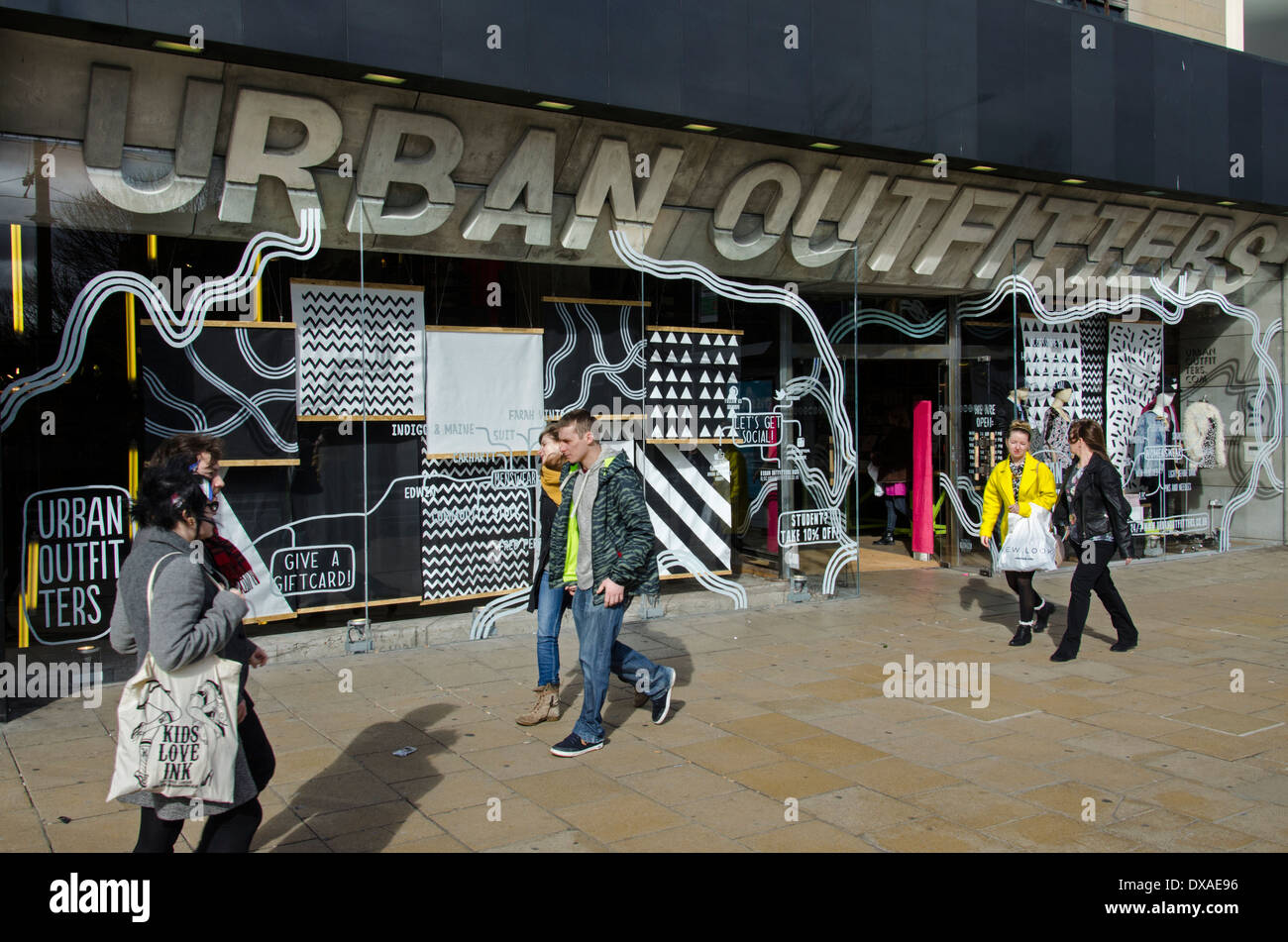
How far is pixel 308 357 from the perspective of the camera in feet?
27.8

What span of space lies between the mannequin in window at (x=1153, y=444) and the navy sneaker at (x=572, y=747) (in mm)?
10317

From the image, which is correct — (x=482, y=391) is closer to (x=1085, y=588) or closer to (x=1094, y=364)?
(x=1085, y=588)

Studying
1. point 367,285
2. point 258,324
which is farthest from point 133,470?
point 367,285

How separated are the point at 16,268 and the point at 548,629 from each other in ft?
14.5

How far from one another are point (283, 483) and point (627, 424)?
313 cm

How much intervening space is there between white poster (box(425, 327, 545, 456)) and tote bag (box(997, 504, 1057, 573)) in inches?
162

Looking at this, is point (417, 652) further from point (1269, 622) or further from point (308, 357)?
point (1269, 622)

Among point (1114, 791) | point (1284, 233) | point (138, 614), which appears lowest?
point (1114, 791)

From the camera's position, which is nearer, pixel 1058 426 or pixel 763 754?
pixel 763 754

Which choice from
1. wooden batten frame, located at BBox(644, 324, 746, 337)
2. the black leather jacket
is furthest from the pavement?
wooden batten frame, located at BBox(644, 324, 746, 337)

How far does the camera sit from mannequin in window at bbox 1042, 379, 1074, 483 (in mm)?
13055

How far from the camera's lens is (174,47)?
6.89m

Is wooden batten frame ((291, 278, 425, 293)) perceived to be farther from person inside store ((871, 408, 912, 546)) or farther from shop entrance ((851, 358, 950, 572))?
person inside store ((871, 408, 912, 546))

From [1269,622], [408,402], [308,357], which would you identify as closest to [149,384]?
[308,357]
